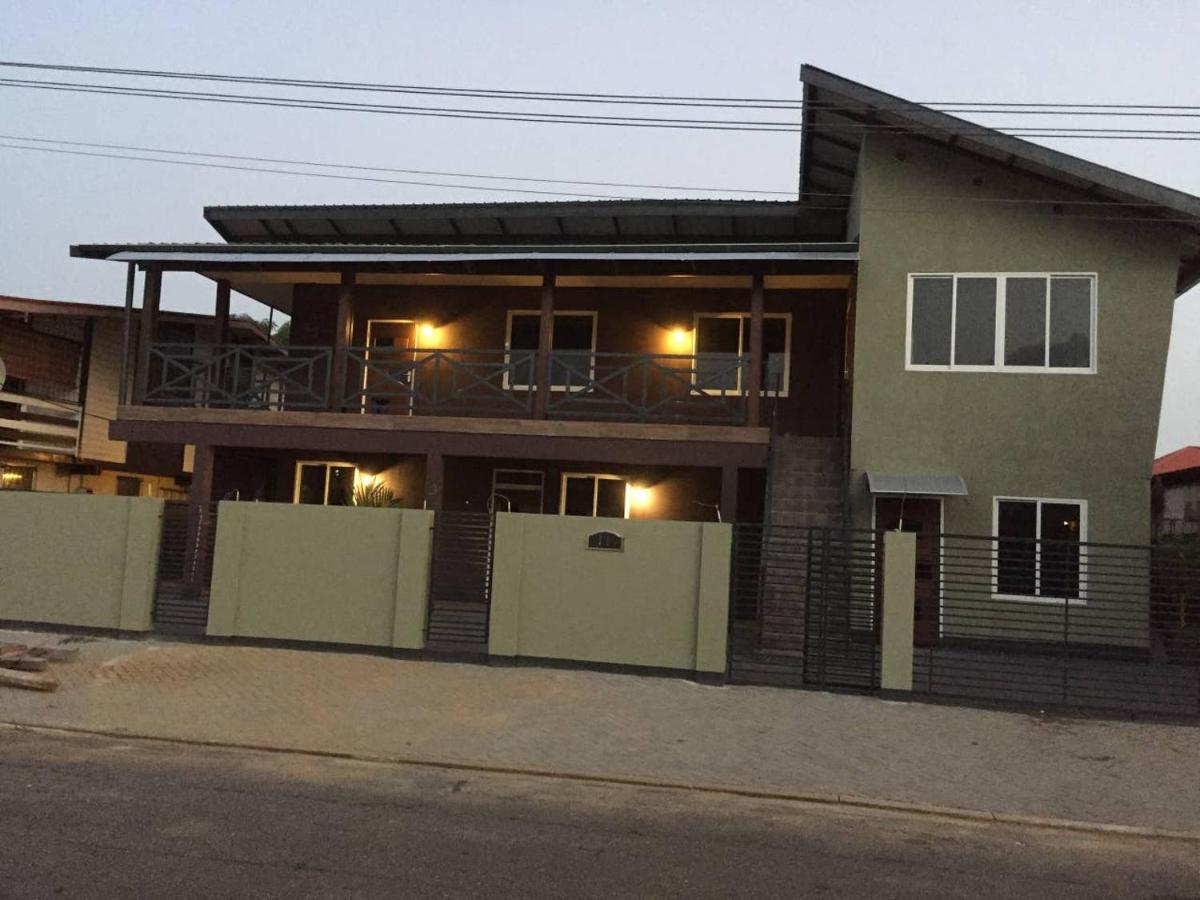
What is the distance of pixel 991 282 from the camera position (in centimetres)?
1361

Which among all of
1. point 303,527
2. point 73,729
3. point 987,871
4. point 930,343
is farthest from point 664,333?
point 987,871

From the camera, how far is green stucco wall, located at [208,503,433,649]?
36.1 feet

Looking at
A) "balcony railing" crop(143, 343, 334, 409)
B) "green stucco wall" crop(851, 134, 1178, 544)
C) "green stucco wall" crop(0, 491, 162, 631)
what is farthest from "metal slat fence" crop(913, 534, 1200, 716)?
"balcony railing" crop(143, 343, 334, 409)

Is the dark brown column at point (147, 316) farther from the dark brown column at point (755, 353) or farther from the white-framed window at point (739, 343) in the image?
the dark brown column at point (755, 353)

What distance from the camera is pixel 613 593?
1067cm

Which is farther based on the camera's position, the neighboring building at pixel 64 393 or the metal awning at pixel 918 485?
the neighboring building at pixel 64 393

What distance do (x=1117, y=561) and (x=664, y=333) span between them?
7.66 meters

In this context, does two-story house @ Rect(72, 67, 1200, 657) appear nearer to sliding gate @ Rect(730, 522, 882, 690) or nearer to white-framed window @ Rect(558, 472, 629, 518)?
white-framed window @ Rect(558, 472, 629, 518)

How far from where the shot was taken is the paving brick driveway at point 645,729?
7281mm

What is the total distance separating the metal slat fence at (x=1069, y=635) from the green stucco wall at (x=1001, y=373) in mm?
887

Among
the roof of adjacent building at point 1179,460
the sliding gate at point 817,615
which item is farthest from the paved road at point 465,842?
the roof of adjacent building at point 1179,460

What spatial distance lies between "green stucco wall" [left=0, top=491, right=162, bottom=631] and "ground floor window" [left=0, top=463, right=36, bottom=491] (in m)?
8.99

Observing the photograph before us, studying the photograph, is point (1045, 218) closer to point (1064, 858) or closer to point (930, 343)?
point (930, 343)

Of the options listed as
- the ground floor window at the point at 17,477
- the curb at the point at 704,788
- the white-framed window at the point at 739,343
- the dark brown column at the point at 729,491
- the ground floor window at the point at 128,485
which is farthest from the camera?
the ground floor window at the point at 128,485
